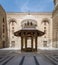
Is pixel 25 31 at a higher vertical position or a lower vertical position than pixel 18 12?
lower

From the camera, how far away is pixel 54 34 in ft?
92.7

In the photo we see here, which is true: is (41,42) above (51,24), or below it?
below

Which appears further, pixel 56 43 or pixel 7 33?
pixel 7 33

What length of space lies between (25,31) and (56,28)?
12.6 meters

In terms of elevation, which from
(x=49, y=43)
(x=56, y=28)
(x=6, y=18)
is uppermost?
(x=6, y=18)

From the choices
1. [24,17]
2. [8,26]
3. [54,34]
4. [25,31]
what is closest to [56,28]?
[54,34]

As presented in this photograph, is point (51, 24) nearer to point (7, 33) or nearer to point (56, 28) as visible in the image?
point (56, 28)

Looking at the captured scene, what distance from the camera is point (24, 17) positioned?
29.7m


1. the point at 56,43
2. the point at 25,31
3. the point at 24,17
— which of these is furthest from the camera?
the point at 24,17

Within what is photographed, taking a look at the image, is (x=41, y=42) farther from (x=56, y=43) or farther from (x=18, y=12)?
(x=18, y=12)

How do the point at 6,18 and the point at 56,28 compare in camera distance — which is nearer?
the point at 56,28

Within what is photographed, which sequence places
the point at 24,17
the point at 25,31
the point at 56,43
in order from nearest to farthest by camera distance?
1. the point at 25,31
2. the point at 56,43
3. the point at 24,17

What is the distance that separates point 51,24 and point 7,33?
7576 millimetres

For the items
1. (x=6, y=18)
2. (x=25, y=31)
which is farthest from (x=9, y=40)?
(x=25, y=31)
